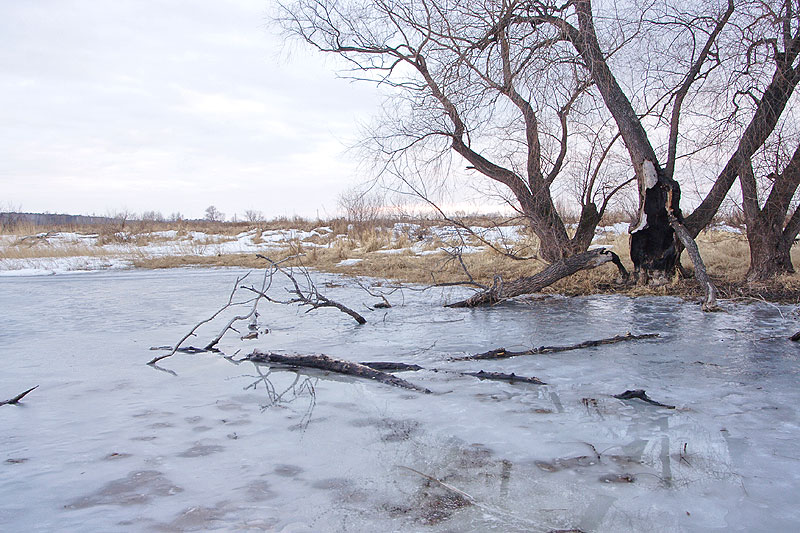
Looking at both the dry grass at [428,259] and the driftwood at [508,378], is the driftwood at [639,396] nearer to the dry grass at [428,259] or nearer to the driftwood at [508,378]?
the driftwood at [508,378]

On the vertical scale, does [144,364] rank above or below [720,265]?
below

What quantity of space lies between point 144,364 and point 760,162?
372 inches

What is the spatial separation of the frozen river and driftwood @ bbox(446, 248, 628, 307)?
2.15 m

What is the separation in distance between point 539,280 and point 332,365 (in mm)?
4975

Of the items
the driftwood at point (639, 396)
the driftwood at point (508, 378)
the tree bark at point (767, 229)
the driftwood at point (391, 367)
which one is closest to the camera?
the driftwood at point (639, 396)

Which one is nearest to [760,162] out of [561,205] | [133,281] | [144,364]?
[561,205]

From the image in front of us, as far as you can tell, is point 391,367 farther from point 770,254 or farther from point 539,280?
point 770,254

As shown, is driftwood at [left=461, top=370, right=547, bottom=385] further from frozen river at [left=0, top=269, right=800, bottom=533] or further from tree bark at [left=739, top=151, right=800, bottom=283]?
tree bark at [left=739, top=151, right=800, bottom=283]

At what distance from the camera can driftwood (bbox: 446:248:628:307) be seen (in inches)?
316

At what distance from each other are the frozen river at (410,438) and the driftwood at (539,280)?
2153 mm

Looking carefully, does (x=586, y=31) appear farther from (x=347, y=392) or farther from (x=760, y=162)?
(x=347, y=392)

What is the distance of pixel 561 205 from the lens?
11.3 m

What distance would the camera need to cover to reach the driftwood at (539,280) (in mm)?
8016

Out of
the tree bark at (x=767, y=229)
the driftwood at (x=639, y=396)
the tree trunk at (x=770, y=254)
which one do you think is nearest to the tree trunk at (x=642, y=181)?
the tree bark at (x=767, y=229)
